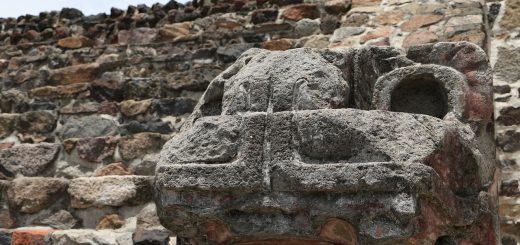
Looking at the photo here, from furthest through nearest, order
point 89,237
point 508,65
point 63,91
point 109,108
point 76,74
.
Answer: point 76,74 → point 63,91 → point 109,108 → point 89,237 → point 508,65

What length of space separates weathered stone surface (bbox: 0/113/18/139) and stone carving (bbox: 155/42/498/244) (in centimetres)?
251

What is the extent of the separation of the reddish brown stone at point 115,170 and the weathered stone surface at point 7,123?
828mm

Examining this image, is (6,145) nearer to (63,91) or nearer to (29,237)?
(63,91)

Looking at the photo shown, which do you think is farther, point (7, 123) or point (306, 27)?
point (7, 123)

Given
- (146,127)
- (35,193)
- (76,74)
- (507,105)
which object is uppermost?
(76,74)

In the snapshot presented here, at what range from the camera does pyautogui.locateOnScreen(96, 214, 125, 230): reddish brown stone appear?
3.85 metres

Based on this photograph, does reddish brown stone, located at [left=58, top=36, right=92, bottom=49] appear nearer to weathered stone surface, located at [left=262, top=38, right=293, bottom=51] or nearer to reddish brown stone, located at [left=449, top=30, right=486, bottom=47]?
weathered stone surface, located at [left=262, top=38, right=293, bottom=51]

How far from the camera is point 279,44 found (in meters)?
4.25

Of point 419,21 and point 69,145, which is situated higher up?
point 419,21

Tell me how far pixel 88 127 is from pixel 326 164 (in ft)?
8.39

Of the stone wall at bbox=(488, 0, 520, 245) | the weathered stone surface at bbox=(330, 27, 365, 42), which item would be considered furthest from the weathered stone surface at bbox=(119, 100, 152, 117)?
the stone wall at bbox=(488, 0, 520, 245)

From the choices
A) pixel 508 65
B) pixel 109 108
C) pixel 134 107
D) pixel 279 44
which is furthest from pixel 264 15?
pixel 508 65

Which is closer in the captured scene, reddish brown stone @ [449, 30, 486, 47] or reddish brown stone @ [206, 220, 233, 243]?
reddish brown stone @ [206, 220, 233, 243]

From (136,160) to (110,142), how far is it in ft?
0.74
